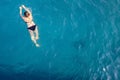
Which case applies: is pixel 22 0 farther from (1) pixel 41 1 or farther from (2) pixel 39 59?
(2) pixel 39 59

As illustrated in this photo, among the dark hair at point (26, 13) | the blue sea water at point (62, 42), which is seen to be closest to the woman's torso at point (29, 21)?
the dark hair at point (26, 13)

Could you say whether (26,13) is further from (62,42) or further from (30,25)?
(62,42)

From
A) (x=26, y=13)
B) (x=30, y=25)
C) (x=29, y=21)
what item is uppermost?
(x=26, y=13)

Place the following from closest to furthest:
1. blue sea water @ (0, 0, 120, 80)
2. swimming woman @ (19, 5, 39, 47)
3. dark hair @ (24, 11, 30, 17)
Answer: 1. dark hair @ (24, 11, 30, 17)
2. swimming woman @ (19, 5, 39, 47)
3. blue sea water @ (0, 0, 120, 80)

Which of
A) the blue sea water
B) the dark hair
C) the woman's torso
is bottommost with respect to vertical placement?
the blue sea water

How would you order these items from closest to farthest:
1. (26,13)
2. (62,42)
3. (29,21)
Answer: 1. (26,13)
2. (29,21)
3. (62,42)

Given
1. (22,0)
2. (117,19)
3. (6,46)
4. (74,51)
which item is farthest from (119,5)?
(6,46)

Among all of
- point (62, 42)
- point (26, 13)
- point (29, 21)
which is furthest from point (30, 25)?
point (62, 42)

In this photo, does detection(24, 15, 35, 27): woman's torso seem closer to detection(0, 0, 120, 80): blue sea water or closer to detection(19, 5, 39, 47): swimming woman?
detection(19, 5, 39, 47): swimming woman

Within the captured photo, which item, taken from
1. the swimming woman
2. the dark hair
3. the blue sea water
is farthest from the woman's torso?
the blue sea water
